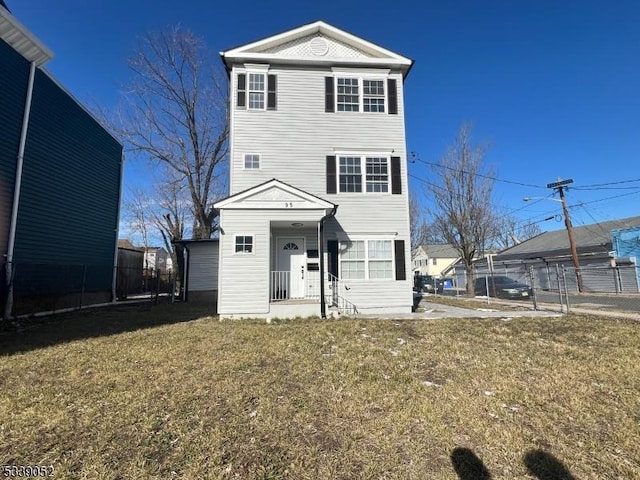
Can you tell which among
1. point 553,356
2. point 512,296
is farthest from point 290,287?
point 512,296

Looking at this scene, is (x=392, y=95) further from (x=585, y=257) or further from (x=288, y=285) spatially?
(x=585, y=257)

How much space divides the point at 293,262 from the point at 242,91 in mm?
6018

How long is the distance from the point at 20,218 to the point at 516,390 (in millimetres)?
13535

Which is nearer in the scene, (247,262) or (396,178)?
(247,262)

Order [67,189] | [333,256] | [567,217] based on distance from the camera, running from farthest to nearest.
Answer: [567,217] → [67,189] → [333,256]

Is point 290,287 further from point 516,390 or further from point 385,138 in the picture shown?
point 516,390

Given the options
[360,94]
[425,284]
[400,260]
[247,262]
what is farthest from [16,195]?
[425,284]

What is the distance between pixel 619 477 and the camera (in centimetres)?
284

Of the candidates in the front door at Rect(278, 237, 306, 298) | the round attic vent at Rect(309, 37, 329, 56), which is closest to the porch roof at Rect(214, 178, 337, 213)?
the front door at Rect(278, 237, 306, 298)

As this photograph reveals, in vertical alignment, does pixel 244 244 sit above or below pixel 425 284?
above

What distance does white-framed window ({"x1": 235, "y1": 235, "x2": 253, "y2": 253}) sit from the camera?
33.4ft

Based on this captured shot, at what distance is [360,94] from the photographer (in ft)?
40.6

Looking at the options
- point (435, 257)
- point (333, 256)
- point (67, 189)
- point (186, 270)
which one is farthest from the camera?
point (435, 257)

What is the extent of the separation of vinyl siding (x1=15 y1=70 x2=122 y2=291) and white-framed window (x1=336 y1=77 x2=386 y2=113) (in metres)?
9.96
